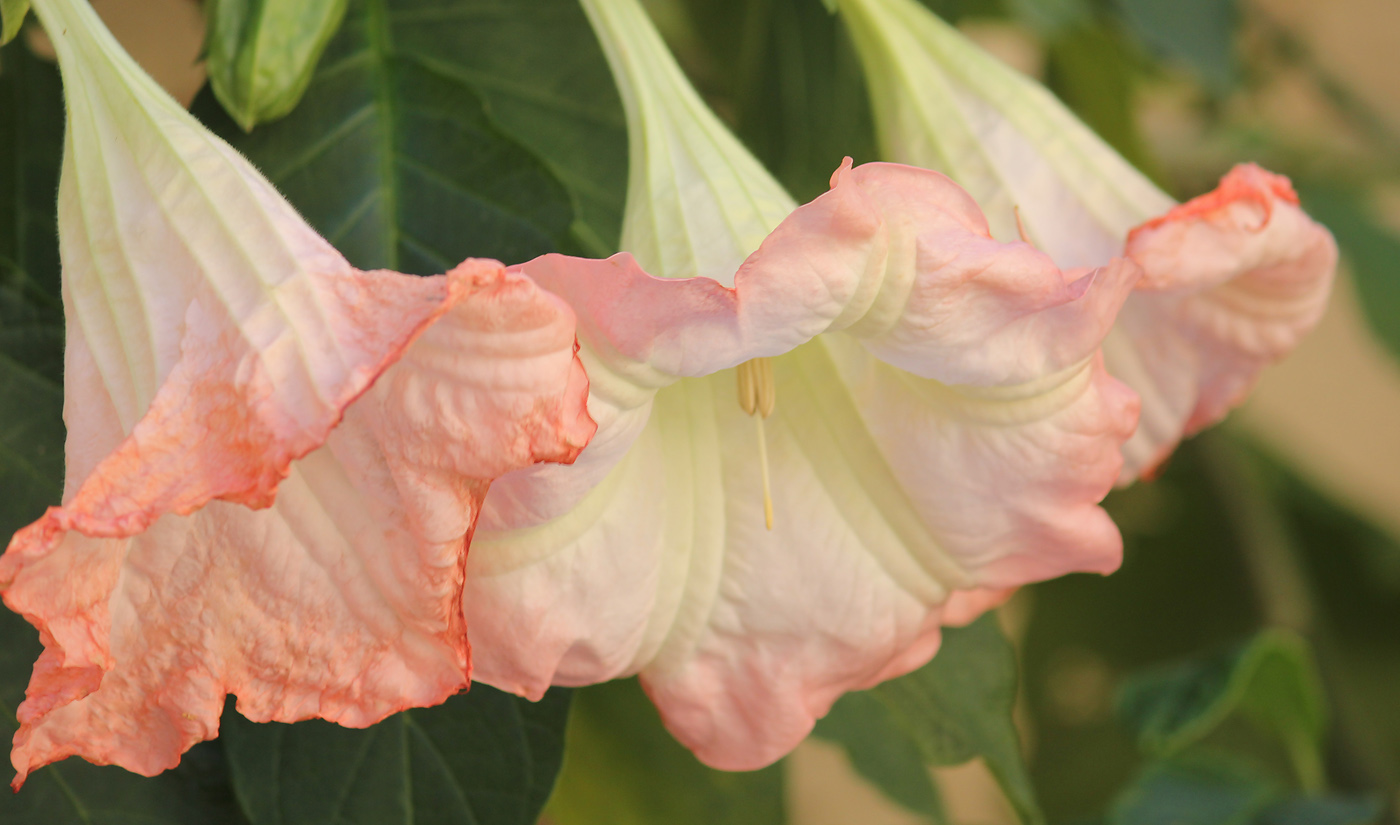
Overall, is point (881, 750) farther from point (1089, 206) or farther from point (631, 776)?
point (1089, 206)

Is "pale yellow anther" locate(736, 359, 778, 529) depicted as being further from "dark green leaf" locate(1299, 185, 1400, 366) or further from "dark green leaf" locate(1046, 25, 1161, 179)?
"dark green leaf" locate(1299, 185, 1400, 366)

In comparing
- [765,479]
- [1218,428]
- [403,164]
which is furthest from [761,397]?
[1218,428]

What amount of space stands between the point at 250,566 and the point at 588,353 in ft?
0.28

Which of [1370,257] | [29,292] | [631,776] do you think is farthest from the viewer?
[1370,257]

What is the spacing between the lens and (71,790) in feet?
1.00

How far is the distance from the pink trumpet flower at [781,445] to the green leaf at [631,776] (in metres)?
0.14

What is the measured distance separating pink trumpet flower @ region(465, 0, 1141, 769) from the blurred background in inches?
4.9

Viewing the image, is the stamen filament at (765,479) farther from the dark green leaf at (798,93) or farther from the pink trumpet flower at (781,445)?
Answer: the dark green leaf at (798,93)

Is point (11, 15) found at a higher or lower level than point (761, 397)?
higher

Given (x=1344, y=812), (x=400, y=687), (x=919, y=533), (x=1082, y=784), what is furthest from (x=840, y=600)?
(x=1082, y=784)

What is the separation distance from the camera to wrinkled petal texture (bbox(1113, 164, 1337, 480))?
0.31 metres

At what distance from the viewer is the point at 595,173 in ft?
1.32

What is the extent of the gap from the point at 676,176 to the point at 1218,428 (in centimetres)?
65

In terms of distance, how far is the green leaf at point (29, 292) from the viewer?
0.30m
